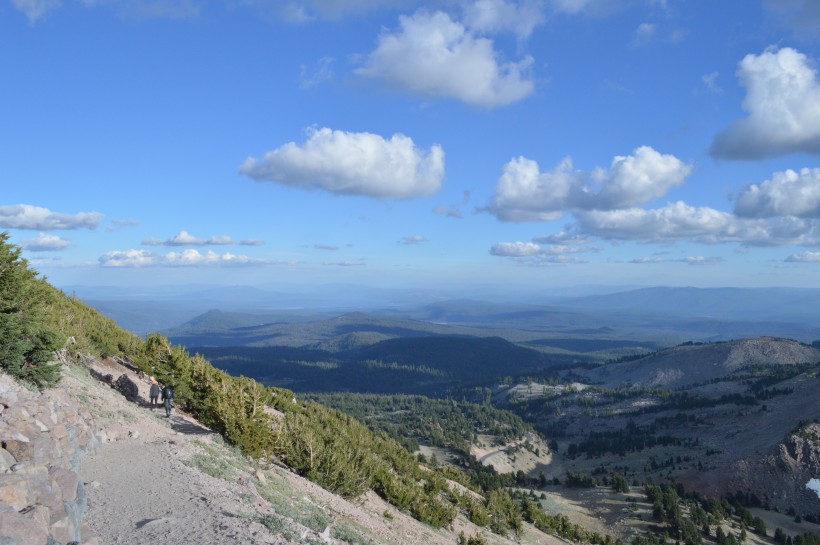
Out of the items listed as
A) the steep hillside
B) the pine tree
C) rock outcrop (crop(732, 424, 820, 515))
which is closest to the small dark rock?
the pine tree

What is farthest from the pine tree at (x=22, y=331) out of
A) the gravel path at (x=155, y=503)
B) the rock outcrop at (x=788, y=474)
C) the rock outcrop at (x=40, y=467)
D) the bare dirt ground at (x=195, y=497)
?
the rock outcrop at (x=788, y=474)

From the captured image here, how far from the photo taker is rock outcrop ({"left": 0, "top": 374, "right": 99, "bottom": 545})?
9.16 meters

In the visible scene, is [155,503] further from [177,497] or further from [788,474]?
[788,474]

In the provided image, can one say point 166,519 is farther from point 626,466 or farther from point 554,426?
point 554,426

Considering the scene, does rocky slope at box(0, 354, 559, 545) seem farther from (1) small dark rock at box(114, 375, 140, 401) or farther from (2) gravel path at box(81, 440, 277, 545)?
(1) small dark rock at box(114, 375, 140, 401)

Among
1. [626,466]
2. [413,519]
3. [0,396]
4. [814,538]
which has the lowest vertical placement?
[626,466]

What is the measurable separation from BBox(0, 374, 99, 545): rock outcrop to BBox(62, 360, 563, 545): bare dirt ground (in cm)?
79

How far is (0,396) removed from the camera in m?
13.8

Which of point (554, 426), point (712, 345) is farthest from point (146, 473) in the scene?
point (712, 345)

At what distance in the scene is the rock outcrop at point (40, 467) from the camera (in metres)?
9.16

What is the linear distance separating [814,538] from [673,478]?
21.4 meters

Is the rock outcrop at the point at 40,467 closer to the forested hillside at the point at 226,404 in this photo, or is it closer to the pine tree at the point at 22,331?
the pine tree at the point at 22,331

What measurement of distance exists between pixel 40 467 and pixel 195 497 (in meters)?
3.71

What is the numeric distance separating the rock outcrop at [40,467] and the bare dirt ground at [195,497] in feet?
2.60
